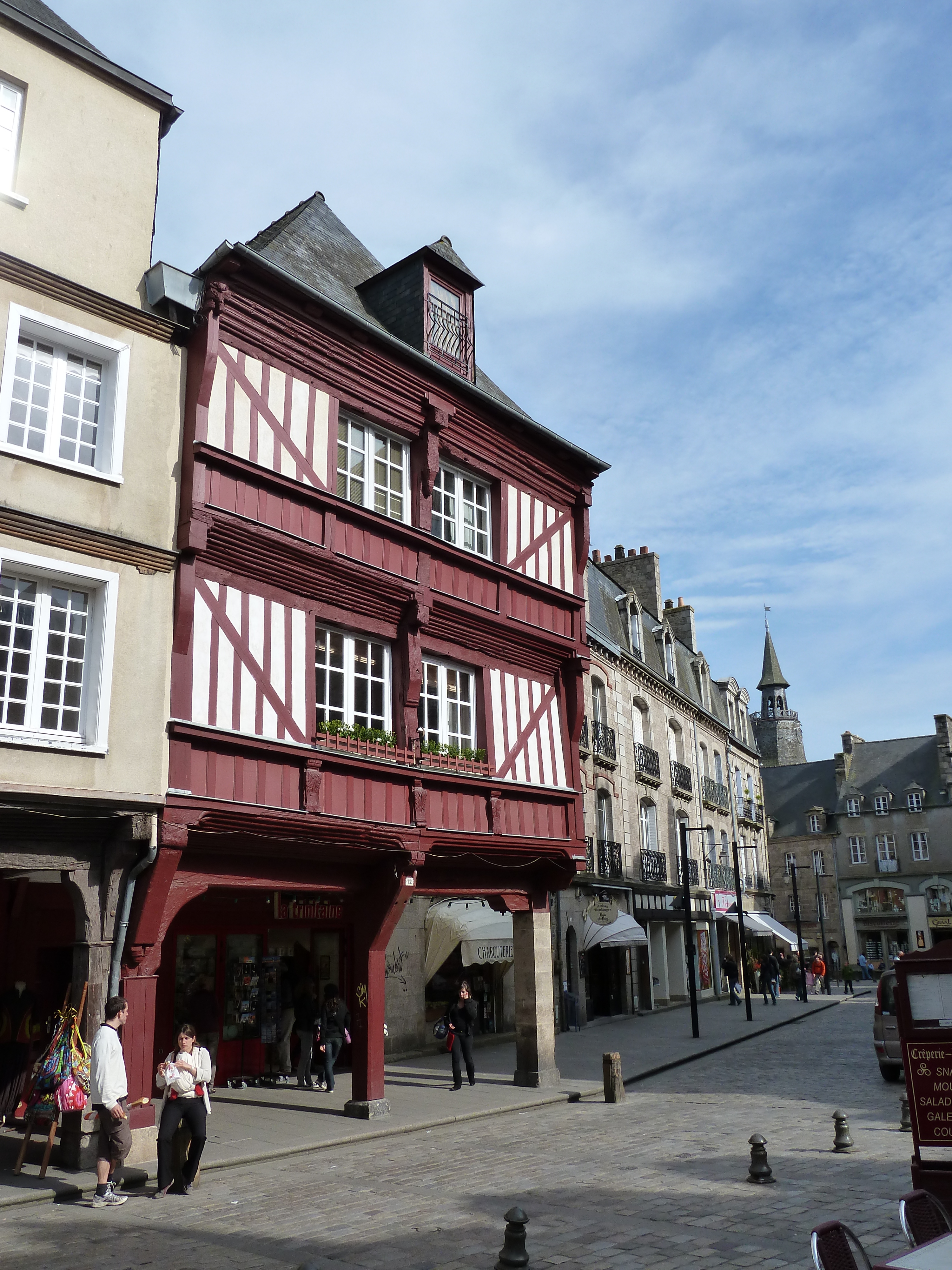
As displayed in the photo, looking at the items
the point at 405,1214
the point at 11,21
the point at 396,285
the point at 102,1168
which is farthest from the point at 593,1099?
the point at 11,21

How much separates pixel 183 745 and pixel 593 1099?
7.92 meters

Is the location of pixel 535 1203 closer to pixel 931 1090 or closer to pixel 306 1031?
pixel 931 1090

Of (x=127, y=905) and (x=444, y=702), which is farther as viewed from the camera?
(x=444, y=702)

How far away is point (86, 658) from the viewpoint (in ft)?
35.1

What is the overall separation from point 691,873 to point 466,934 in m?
17.6

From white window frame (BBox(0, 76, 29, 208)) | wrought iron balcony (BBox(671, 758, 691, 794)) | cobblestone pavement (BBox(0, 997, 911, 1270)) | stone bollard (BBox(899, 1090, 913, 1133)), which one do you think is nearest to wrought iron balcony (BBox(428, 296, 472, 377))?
white window frame (BBox(0, 76, 29, 208))

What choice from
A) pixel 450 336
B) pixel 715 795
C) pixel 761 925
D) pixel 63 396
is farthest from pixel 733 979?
pixel 63 396

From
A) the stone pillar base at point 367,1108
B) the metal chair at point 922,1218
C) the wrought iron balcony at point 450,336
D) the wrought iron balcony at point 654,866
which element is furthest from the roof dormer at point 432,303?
the wrought iron balcony at point 654,866

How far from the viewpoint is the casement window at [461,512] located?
15188mm

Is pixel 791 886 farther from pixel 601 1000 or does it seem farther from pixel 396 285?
pixel 396 285

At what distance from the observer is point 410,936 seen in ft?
61.2

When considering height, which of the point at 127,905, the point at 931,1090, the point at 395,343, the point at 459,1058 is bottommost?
the point at 459,1058

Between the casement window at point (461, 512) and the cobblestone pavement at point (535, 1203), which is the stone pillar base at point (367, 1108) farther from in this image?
the casement window at point (461, 512)

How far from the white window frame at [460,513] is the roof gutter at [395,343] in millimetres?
1126
